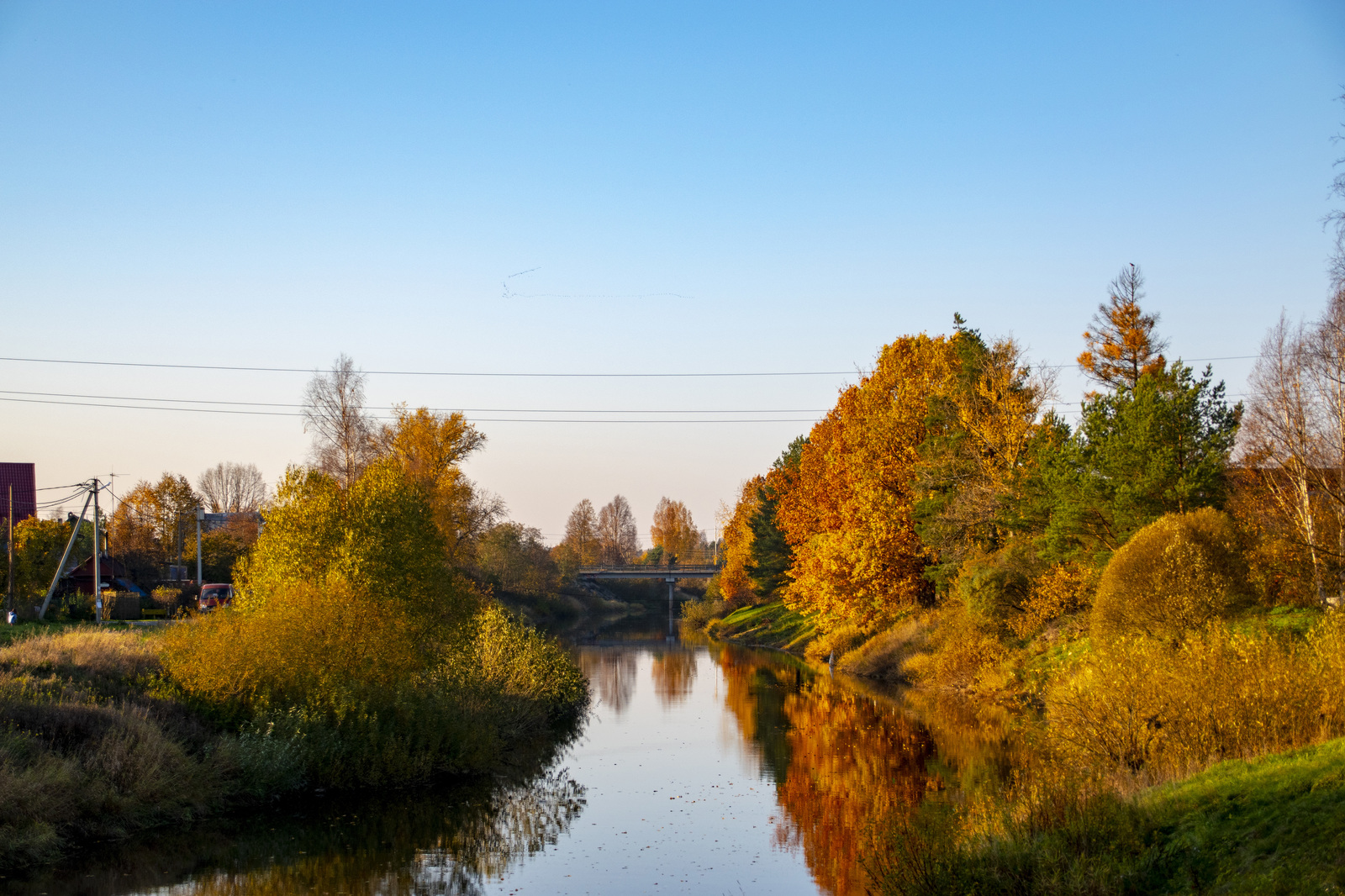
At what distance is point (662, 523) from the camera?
6029 inches

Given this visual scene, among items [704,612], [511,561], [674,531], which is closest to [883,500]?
[511,561]

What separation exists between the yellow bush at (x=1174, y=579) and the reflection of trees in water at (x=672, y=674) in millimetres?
19067

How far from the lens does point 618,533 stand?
162 meters

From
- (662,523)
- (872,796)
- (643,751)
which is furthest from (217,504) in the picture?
(872,796)

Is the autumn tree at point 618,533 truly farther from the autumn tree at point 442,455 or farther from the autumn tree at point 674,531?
the autumn tree at point 442,455

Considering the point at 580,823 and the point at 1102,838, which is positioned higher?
the point at 1102,838

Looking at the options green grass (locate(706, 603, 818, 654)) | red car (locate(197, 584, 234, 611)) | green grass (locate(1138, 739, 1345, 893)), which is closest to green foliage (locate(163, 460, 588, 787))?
green grass (locate(1138, 739, 1345, 893))

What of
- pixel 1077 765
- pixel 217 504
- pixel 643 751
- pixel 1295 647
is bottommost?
pixel 643 751

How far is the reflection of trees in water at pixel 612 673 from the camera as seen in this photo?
40.1 metres

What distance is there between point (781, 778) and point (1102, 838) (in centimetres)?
1295

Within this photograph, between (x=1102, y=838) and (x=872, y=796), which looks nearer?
(x=1102, y=838)

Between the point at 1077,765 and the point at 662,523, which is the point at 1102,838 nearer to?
the point at 1077,765

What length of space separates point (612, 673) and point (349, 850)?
3226 centimetres

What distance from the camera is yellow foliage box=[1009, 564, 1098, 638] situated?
104 feet
